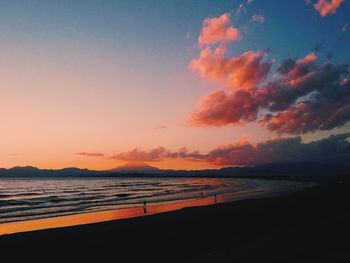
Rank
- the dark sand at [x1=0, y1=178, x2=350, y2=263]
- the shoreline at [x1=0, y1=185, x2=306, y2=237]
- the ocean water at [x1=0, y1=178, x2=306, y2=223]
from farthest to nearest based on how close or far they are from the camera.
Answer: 1. the ocean water at [x1=0, y1=178, x2=306, y2=223]
2. the shoreline at [x1=0, y1=185, x2=306, y2=237]
3. the dark sand at [x1=0, y1=178, x2=350, y2=263]

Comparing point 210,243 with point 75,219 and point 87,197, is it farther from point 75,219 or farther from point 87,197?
point 87,197

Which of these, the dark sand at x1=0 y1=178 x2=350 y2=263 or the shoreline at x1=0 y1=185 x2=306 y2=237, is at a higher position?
the dark sand at x1=0 y1=178 x2=350 y2=263

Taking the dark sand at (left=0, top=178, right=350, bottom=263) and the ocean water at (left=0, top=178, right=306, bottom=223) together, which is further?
the ocean water at (left=0, top=178, right=306, bottom=223)

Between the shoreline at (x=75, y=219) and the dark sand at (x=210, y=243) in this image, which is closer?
the dark sand at (x=210, y=243)

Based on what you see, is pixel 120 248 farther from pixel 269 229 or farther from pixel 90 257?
pixel 269 229

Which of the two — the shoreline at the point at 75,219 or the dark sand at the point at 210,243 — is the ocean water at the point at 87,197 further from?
the dark sand at the point at 210,243

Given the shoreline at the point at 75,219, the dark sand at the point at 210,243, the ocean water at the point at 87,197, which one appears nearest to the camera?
the dark sand at the point at 210,243

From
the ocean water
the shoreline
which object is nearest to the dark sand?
the shoreline

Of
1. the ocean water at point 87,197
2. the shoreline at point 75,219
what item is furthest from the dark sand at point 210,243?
the ocean water at point 87,197

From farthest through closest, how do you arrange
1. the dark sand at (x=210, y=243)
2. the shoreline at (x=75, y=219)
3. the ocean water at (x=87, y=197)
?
the ocean water at (x=87, y=197)
the shoreline at (x=75, y=219)
the dark sand at (x=210, y=243)

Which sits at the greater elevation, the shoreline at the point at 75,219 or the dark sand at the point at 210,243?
the dark sand at the point at 210,243

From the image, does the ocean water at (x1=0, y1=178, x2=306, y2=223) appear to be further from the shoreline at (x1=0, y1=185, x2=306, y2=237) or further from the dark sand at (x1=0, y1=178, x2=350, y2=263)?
the dark sand at (x1=0, y1=178, x2=350, y2=263)

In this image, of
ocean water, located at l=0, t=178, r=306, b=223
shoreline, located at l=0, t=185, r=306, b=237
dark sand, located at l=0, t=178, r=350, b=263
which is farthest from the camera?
ocean water, located at l=0, t=178, r=306, b=223

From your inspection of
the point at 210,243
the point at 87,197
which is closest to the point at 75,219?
the point at 210,243
